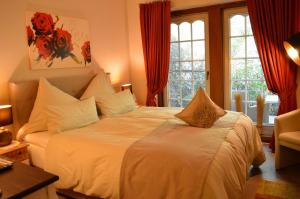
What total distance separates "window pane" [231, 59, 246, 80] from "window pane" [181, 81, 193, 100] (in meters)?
0.74

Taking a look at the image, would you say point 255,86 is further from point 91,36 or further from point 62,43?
point 62,43

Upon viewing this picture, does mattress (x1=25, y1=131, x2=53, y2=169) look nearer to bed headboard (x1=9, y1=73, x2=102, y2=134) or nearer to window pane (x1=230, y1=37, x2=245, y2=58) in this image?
bed headboard (x1=9, y1=73, x2=102, y2=134)

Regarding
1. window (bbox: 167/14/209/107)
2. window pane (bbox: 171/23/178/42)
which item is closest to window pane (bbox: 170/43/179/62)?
window (bbox: 167/14/209/107)

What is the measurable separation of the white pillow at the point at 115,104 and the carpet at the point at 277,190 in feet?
6.16

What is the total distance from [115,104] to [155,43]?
145cm

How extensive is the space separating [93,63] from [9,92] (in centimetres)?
139

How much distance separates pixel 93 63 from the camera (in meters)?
3.91

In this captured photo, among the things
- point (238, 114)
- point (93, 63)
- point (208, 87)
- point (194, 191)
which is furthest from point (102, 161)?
point (208, 87)

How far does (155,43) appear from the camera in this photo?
4.31m

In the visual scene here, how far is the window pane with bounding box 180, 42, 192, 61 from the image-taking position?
14.3 feet

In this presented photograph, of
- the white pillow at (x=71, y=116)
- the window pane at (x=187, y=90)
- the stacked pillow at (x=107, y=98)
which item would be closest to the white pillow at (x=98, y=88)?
the stacked pillow at (x=107, y=98)

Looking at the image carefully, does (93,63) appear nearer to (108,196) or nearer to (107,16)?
(107,16)

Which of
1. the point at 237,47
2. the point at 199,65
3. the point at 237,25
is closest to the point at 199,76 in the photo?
the point at 199,65

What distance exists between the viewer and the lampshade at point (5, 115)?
2.50m
